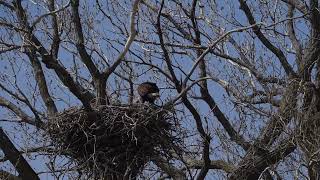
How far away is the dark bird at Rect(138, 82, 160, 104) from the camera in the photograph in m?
8.28

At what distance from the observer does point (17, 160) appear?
25.0 feet

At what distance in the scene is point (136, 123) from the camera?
722 cm

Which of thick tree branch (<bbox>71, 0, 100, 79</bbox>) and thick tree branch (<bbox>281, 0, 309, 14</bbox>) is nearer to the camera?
thick tree branch (<bbox>71, 0, 100, 79</bbox>)

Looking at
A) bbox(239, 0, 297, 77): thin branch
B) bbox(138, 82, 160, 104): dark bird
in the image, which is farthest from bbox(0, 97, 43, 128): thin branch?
bbox(239, 0, 297, 77): thin branch

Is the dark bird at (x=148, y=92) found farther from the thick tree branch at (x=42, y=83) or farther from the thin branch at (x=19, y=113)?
the thin branch at (x=19, y=113)

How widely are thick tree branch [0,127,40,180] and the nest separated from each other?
0.42m

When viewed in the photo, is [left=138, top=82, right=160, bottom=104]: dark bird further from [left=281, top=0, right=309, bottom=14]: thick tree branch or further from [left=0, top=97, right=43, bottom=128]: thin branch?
[left=281, top=0, right=309, bottom=14]: thick tree branch

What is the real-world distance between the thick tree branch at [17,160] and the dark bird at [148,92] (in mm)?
1567

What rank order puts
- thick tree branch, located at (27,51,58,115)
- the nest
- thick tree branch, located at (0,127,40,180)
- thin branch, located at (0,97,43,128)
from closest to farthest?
the nest → thick tree branch, located at (0,127,40,180) → thin branch, located at (0,97,43,128) → thick tree branch, located at (27,51,58,115)

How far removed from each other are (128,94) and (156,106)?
929mm

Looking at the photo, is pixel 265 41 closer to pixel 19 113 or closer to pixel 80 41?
pixel 19 113

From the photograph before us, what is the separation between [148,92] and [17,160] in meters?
1.79

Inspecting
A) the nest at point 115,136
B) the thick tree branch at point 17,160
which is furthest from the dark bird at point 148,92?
the thick tree branch at point 17,160

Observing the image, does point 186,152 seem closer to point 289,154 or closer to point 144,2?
point 289,154
